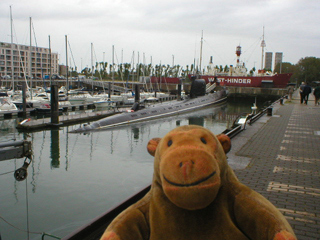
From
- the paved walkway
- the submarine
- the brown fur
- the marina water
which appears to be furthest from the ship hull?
the brown fur

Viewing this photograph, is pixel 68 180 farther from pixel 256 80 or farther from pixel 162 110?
pixel 256 80

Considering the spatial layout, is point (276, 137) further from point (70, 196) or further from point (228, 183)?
point (228, 183)

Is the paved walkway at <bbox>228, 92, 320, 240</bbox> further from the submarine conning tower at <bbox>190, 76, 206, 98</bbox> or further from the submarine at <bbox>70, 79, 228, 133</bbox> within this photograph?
the submarine conning tower at <bbox>190, 76, 206, 98</bbox>

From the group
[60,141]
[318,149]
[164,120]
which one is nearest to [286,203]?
[318,149]

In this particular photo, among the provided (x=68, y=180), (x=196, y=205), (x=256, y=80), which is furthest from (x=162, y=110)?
(x=256, y=80)

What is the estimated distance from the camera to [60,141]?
61.6 feet

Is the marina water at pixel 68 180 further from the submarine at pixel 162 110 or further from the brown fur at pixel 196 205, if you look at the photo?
the brown fur at pixel 196 205

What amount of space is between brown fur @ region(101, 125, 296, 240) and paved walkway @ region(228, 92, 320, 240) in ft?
9.52

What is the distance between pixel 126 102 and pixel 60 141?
22674 mm

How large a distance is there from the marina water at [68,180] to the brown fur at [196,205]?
3.26 meters

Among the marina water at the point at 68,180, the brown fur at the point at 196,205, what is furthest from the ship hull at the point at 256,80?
the brown fur at the point at 196,205

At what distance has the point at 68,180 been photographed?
11.8 metres

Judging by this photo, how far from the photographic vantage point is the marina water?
8.43m

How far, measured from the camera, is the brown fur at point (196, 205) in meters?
2.40
